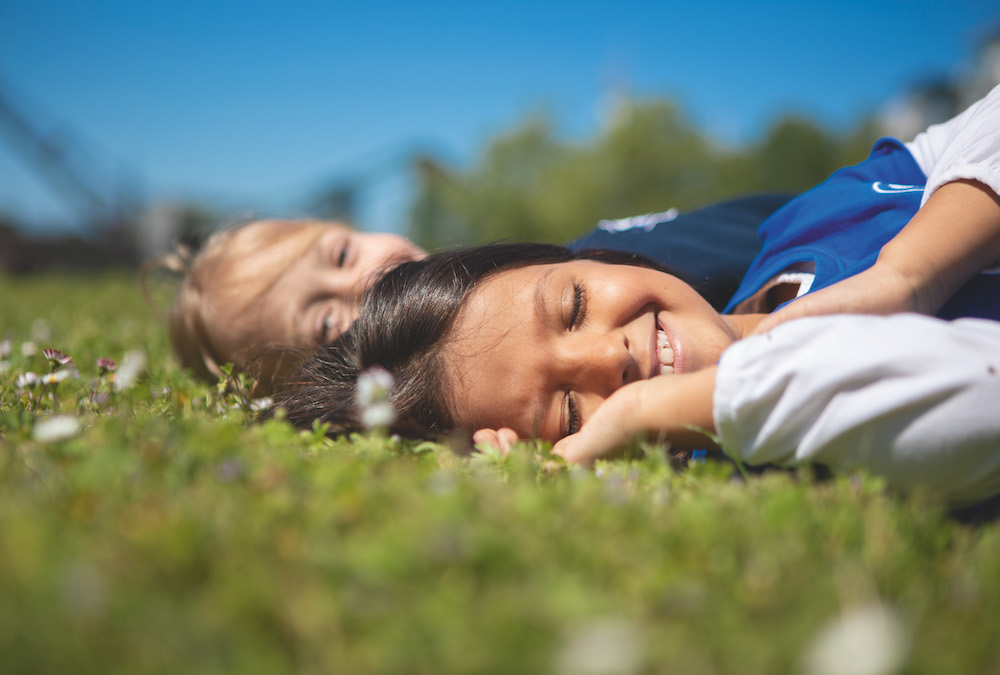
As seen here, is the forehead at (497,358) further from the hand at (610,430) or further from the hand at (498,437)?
the hand at (610,430)

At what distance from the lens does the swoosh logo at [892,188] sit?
296cm

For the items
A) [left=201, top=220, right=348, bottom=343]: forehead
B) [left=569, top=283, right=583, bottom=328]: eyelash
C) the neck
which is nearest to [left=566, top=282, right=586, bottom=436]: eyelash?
[left=569, top=283, right=583, bottom=328]: eyelash

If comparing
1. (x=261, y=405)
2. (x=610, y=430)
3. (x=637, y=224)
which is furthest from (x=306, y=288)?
(x=610, y=430)

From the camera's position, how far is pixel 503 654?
0.92 metres

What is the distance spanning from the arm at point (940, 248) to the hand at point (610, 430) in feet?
1.71

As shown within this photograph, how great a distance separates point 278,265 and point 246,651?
13.3 feet

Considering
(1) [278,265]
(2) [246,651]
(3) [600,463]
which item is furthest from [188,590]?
(1) [278,265]

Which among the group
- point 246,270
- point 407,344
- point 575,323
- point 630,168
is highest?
point 575,323

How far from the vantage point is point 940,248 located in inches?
84.4

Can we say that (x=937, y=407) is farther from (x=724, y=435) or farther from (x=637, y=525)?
(x=637, y=525)

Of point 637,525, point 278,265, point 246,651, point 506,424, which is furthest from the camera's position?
point 278,265

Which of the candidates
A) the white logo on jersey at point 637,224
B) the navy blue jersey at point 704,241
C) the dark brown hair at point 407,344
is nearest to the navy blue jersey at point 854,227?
the navy blue jersey at point 704,241

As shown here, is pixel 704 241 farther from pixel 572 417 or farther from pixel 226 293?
pixel 226 293

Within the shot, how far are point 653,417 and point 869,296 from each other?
30.1 inches
